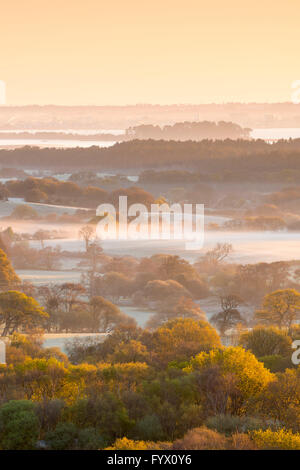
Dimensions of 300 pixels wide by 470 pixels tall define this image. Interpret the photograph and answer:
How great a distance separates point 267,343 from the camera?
33.8m

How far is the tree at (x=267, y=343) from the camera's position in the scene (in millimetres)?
33656

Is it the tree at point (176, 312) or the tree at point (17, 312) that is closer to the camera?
the tree at point (17, 312)

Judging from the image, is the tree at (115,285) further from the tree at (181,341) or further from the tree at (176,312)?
the tree at (181,341)

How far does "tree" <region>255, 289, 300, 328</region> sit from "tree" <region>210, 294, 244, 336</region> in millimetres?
1414

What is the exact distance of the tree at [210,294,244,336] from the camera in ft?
139

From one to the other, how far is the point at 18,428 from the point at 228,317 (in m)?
24.0

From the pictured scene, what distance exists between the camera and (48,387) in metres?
25.7

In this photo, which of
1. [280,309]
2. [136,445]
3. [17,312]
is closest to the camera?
[136,445]

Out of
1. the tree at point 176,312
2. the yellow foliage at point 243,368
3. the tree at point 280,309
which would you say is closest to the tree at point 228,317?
the tree at point 176,312

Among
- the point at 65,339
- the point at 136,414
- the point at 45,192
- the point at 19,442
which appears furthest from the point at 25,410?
the point at 45,192

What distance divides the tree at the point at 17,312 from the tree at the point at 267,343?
36.0 feet

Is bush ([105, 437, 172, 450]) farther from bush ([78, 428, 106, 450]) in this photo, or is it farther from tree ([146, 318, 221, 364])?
tree ([146, 318, 221, 364])

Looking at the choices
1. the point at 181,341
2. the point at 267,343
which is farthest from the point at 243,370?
the point at 267,343

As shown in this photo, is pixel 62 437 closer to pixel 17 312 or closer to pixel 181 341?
pixel 181 341
